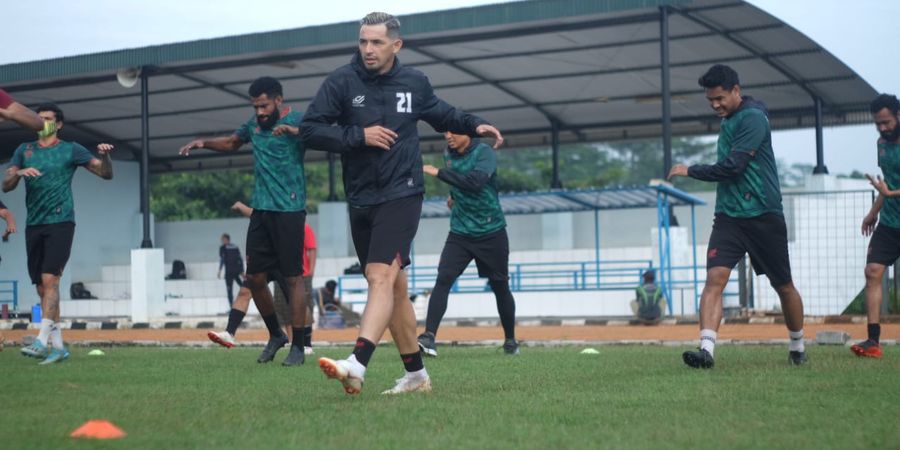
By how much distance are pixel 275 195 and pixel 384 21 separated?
3.58 m

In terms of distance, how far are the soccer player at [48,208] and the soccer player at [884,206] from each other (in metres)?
6.72

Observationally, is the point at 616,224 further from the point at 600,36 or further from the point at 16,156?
the point at 16,156

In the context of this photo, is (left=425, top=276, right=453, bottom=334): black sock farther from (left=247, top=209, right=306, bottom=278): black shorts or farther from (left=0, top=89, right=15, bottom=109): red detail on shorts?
(left=0, top=89, right=15, bottom=109): red detail on shorts

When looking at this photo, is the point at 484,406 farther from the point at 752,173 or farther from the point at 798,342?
the point at 798,342

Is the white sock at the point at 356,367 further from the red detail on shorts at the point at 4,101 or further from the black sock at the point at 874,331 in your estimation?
the black sock at the point at 874,331

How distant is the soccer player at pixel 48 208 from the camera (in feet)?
35.6

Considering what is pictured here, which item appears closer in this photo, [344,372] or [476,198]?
[344,372]

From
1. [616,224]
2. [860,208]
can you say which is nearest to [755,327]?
[860,208]

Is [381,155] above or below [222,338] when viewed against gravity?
above

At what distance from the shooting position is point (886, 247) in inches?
420

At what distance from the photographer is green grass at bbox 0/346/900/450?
520 cm

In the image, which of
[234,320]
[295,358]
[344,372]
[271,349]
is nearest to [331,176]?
[234,320]

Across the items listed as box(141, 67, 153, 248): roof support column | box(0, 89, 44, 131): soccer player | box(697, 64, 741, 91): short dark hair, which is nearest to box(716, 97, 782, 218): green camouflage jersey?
box(697, 64, 741, 91): short dark hair

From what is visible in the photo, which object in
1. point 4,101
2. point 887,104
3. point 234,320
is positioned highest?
point 887,104
